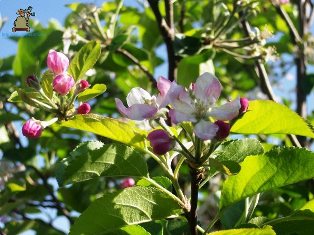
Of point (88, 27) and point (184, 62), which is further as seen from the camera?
point (88, 27)

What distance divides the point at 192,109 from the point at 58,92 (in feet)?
1.06

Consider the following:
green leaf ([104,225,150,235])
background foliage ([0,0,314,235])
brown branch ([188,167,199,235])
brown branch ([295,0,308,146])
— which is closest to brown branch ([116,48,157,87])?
background foliage ([0,0,314,235])

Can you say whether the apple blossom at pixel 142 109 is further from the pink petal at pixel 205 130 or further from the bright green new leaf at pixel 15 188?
the bright green new leaf at pixel 15 188

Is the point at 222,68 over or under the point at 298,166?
under

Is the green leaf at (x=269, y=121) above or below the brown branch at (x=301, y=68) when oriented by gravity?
above

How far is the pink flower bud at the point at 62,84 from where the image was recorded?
4.11 ft

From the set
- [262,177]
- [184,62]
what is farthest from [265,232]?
[184,62]

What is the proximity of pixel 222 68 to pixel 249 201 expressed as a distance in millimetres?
2444

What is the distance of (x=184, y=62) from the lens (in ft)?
7.68

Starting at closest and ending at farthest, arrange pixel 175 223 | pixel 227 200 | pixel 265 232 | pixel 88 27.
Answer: pixel 265 232
pixel 227 200
pixel 175 223
pixel 88 27

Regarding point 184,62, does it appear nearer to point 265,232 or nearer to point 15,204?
point 15,204
